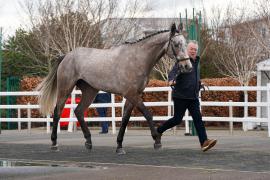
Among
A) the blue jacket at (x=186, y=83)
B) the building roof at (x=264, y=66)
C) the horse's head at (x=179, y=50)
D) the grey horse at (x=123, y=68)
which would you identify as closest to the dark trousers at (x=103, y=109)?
the building roof at (x=264, y=66)

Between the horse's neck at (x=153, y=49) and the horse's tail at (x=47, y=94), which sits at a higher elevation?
the horse's neck at (x=153, y=49)

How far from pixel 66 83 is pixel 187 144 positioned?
2.93 m

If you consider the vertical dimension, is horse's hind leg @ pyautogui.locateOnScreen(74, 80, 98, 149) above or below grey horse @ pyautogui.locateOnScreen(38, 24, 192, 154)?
below

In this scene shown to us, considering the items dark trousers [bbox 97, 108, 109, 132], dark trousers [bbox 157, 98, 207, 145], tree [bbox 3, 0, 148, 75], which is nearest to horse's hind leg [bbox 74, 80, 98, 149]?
dark trousers [bbox 157, 98, 207, 145]

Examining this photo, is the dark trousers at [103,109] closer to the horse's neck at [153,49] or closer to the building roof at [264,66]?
the building roof at [264,66]

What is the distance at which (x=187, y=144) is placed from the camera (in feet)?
45.2

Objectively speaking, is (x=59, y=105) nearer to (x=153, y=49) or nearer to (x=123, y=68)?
(x=123, y=68)

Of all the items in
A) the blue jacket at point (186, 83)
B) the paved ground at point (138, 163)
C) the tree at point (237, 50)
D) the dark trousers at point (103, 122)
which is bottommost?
the paved ground at point (138, 163)

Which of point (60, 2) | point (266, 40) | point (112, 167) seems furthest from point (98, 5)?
point (112, 167)

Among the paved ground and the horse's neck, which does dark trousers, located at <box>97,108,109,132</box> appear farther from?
the horse's neck

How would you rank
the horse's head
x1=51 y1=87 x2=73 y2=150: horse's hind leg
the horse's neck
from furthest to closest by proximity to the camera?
1. x1=51 y1=87 x2=73 y2=150: horse's hind leg
2. the horse's neck
3. the horse's head

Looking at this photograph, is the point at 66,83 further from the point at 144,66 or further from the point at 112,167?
the point at 112,167

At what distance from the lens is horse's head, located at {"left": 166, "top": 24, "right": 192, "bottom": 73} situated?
11.1 metres

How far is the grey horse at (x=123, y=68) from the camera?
1131 centimetres
